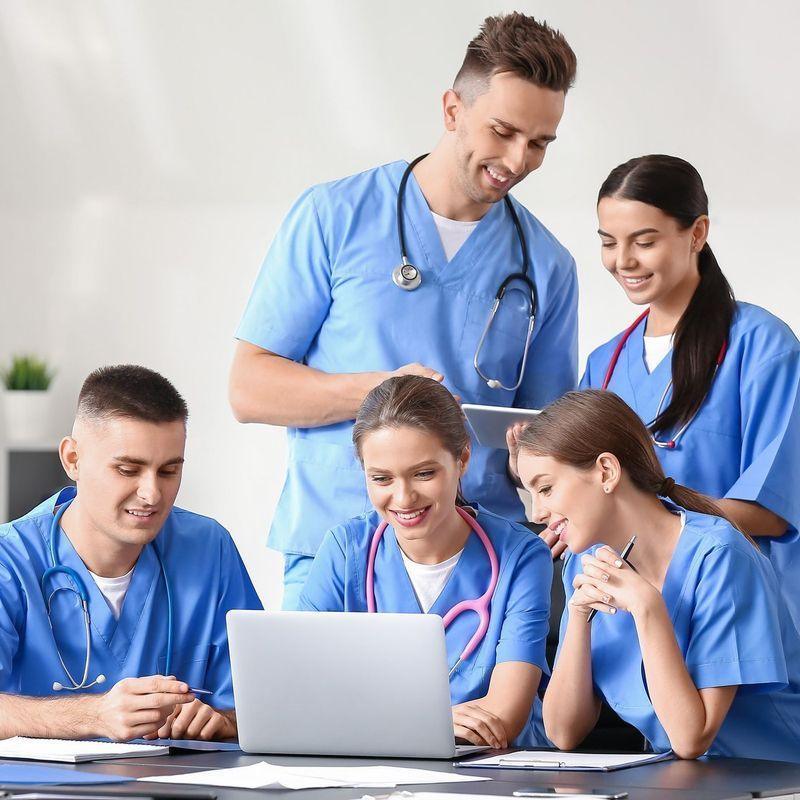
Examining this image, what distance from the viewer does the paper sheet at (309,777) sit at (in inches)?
50.7

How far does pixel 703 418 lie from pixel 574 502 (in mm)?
388

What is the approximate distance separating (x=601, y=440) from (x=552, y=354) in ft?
1.95

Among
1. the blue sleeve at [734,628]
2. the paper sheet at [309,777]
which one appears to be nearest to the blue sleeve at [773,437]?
the blue sleeve at [734,628]

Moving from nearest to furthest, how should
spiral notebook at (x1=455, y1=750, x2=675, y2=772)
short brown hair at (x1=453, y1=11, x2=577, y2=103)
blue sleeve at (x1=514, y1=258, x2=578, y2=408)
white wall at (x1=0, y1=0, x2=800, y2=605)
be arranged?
spiral notebook at (x1=455, y1=750, x2=675, y2=772), short brown hair at (x1=453, y1=11, x2=577, y2=103), blue sleeve at (x1=514, y1=258, x2=578, y2=408), white wall at (x1=0, y1=0, x2=800, y2=605)

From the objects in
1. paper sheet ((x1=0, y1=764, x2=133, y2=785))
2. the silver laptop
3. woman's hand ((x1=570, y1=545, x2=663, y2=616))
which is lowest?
paper sheet ((x1=0, y1=764, x2=133, y2=785))

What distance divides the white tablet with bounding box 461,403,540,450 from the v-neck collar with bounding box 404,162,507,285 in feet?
0.98

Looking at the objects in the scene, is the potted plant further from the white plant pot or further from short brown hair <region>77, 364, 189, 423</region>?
short brown hair <region>77, 364, 189, 423</region>

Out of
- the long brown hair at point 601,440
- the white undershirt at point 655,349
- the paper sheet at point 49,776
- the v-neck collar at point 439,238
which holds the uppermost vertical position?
the v-neck collar at point 439,238

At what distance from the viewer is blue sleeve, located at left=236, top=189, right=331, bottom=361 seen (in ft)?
7.12

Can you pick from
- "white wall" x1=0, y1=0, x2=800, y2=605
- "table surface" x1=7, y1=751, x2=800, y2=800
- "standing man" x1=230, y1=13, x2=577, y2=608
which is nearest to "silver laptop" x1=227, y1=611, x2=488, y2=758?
"table surface" x1=7, y1=751, x2=800, y2=800

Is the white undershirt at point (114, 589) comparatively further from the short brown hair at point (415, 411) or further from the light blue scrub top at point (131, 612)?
the short brown hair at point (415, 411)

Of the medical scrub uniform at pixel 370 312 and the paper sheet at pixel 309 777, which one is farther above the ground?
the medical scrub uniform at pixel 370 312

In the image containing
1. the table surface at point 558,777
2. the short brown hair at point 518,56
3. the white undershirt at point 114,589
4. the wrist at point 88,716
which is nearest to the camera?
the table surface at point 558,777

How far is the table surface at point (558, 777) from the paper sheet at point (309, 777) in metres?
0.02
